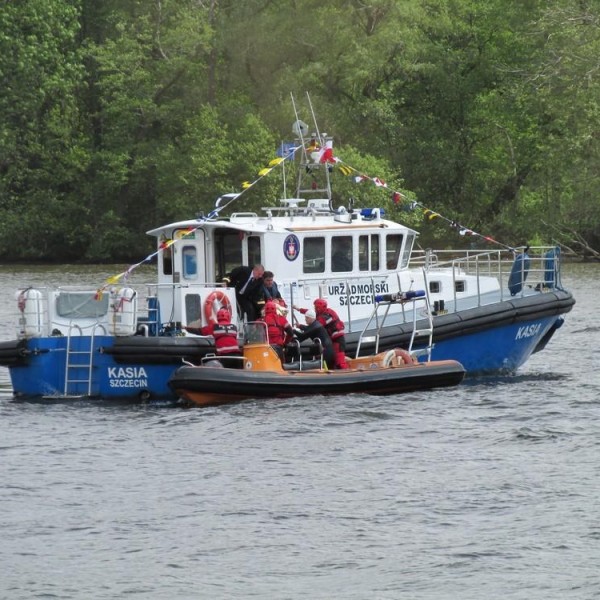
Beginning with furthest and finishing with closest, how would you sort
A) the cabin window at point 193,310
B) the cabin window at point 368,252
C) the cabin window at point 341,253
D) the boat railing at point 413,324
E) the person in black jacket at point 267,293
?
the cabin window at point 368,252 → the cabin window at point 341,253 → the cabin window at point 193,310 → the person in black jacket at point 267,293 → the boat railing at point 413,324

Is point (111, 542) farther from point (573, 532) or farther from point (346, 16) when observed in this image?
point (346, 16)

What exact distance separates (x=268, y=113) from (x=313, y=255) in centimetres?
3230

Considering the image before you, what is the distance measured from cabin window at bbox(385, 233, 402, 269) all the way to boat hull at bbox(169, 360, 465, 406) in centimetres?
255

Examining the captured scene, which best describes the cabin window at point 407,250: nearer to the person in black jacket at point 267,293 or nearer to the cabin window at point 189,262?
the person in black jacket at point 267,293

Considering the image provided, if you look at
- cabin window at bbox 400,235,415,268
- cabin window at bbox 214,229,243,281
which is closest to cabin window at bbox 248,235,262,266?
cabin window at bbox 214,229,243,281

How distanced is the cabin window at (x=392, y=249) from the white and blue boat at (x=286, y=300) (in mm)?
14

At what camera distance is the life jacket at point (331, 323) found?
18.5 m

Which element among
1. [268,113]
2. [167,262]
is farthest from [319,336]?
[268,113]

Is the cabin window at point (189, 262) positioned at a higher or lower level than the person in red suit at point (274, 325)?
higher

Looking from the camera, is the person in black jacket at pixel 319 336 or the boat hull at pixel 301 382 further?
the person in black jacket at pixel 319 336

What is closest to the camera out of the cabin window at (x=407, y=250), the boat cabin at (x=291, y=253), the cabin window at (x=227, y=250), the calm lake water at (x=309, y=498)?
the calm lake water at (x=309, y=498)

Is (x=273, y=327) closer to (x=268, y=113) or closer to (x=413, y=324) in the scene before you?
(x=413, y=324)

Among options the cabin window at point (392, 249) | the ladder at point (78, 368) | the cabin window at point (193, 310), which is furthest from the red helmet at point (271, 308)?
the cabin window at point (392, 249)

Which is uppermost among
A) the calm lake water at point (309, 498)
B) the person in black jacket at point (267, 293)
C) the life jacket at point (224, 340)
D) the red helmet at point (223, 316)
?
the person in black jacket at point (267, 293)
